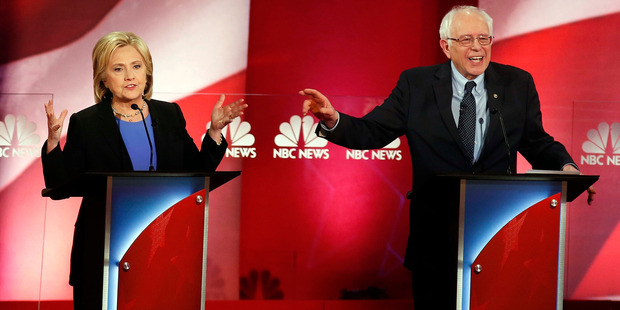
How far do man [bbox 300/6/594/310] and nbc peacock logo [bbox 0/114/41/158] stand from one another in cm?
227

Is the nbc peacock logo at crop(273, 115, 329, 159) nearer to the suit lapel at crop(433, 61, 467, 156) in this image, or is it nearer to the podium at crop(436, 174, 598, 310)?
the suit lapel at crop(433, 61, 467, 156)

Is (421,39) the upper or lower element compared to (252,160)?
upper

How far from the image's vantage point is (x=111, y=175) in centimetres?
211

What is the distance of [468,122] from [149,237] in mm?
1245

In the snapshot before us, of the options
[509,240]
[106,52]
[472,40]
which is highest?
[472,40]

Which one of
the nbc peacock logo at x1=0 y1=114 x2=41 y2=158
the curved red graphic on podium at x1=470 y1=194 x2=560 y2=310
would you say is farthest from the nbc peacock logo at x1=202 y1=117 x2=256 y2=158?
the curved red graphic on podium at x1=470 y1=194 x2=560 y2=310

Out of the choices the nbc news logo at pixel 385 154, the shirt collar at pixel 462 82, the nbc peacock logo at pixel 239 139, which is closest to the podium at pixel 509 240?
the shirt collar at pixel 462 82

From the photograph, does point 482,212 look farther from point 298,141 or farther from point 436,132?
point 298,141

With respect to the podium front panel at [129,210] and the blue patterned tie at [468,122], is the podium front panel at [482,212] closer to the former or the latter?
the blue patterned tie at [468,122]

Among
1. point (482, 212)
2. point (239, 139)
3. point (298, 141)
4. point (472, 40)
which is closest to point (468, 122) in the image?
point (472, 40)

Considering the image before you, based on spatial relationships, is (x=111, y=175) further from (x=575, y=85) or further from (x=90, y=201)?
(x=575, y=85)

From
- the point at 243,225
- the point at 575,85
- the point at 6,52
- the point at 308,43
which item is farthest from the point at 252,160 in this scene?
the point at 575,85

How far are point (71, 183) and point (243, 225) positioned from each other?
80.6 inches

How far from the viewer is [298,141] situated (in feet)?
13.9
